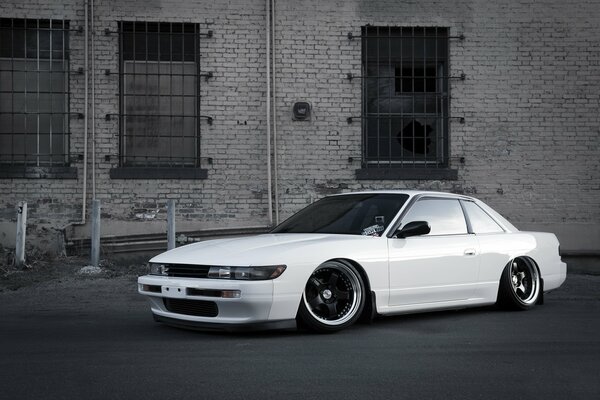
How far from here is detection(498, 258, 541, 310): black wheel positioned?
7910mm

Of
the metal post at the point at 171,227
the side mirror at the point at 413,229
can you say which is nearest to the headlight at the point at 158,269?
the side mirror at the point at 413,229

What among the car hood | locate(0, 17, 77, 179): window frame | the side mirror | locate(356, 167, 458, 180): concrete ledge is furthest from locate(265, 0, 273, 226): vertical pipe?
the side mirror

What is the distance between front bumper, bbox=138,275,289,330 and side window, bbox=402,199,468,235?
1750 millimetres

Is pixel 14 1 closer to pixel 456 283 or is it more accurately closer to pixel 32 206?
pixel 32 206

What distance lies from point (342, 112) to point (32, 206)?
15.8 feet

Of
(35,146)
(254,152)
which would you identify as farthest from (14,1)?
(254,152)

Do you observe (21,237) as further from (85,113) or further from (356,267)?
(356,267)

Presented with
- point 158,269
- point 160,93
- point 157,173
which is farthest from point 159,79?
point 158,269

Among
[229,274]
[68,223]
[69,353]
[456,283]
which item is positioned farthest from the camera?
[68,223]

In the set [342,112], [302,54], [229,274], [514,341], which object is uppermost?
[302,54]

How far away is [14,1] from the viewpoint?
12.3 meters

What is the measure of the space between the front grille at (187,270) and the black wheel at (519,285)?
122 inches

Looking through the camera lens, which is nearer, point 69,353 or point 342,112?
point 69,353

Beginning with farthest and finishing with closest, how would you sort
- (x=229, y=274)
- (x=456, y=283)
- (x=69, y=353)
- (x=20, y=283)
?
1. (x=20, y=283)
2. (x=456, y=283)
3. (x=229, y=274)
4. (x=69, y=353)
